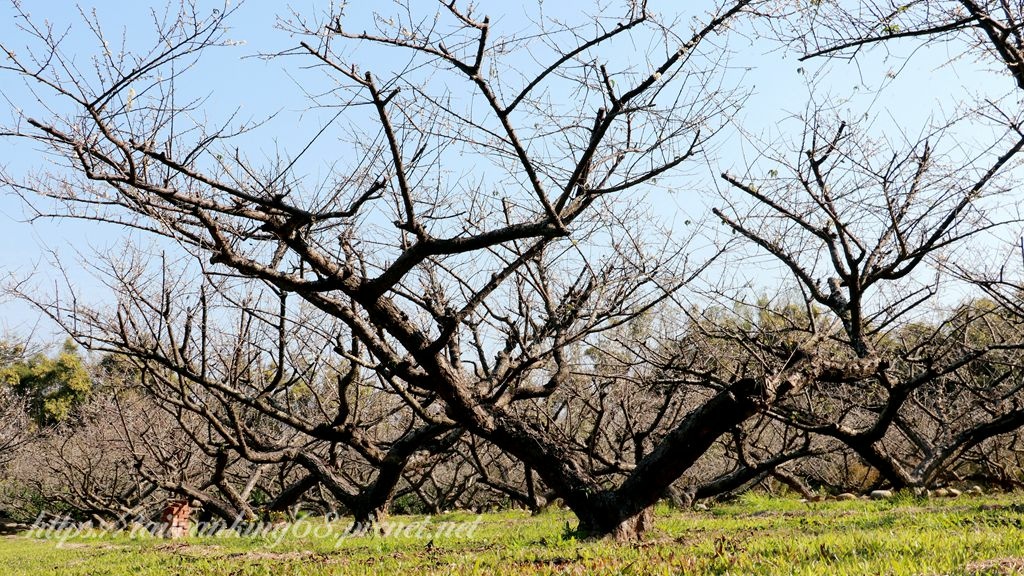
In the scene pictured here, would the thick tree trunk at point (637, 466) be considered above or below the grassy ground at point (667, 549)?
above

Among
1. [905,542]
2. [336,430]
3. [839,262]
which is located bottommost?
[905,542]

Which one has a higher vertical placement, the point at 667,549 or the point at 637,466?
the point at 637,466

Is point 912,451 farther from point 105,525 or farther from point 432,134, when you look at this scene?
point 105,525

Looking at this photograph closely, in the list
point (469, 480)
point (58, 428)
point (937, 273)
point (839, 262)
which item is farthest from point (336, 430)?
point (58, 428)

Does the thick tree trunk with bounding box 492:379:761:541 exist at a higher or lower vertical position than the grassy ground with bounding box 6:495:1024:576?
higher

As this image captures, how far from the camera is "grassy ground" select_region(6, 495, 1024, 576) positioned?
14.5 feet

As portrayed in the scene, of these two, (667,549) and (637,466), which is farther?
(637,466)

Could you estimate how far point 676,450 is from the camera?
7.05 meters

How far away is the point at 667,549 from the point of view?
5836 millimetres

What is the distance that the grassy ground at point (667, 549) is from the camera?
4.41m

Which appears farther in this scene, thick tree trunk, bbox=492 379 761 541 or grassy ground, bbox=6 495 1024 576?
thick tree trunk, bbox=492 379 761 541

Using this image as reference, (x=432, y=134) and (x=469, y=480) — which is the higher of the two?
(x=432, y=134)

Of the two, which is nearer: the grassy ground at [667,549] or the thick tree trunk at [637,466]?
the grassy ground at [667,549]

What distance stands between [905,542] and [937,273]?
471 centimetres
